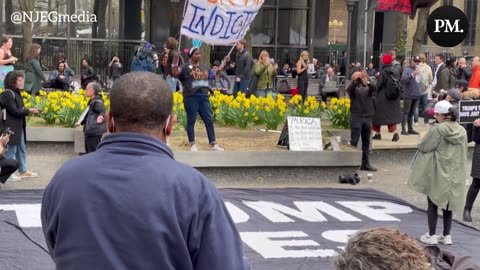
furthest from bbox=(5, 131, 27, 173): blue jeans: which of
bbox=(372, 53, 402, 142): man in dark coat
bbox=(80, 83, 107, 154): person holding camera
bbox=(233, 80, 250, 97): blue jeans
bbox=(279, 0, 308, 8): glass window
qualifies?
bbox=(279, 0, 308, 8): glass window

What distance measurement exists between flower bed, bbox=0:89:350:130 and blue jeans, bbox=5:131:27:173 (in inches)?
76.5

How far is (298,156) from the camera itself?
12930 millimetres

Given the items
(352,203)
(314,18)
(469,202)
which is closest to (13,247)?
(352,203)

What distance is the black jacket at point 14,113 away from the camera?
38.7ft

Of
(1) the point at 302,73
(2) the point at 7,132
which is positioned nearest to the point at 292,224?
(2) the point at 7,132

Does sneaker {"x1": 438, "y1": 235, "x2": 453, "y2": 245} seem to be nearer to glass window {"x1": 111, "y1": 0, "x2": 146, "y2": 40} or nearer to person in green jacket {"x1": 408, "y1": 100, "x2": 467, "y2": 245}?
person in green jacket {"x1": 408, "y1": 100, "x2": 467, "y2": 245}

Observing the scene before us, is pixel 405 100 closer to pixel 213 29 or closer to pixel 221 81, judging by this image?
pixel 213 29

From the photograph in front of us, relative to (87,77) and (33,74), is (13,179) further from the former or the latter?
(87,77)

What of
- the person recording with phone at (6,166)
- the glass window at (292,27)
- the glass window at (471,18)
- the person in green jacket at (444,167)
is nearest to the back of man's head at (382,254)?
the person in green jacket at (444,167)

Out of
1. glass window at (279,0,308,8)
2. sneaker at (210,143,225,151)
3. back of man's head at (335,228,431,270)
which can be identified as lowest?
sneaker at (210,143,225,151)

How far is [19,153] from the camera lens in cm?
1212

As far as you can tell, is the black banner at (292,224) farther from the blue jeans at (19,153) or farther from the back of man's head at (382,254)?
the back of man's head at (382,254)

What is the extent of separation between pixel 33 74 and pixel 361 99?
688 centimetres

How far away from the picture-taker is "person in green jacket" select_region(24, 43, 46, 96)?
16.9 metres
